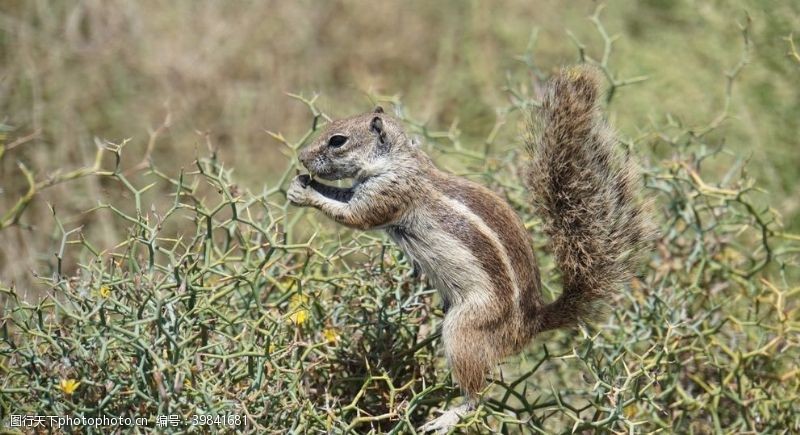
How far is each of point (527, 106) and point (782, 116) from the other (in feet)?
7.26

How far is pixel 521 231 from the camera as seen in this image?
2.92m

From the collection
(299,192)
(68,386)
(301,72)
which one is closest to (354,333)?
(299,192)

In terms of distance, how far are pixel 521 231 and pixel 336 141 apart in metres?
0.73

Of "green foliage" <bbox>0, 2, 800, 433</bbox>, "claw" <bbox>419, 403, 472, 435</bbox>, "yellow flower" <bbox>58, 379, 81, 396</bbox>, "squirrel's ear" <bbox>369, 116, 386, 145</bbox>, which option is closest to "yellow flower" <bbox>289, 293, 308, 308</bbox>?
"green foliage" <bbox>0, 2, 800, 433</bbox>

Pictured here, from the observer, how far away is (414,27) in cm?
671

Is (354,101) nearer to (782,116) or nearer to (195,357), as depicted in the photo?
(782,116)

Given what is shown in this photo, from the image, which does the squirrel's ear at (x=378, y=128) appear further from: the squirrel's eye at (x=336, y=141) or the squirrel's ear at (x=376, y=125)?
the squirrel's eye at (x=336, y=141)

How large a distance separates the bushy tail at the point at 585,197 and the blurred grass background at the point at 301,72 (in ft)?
6.50

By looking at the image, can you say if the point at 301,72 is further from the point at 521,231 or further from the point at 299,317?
the point at 299,317

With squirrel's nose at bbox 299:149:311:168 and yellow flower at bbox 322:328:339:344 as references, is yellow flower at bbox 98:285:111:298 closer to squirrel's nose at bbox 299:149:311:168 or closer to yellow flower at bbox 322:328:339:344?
yellow flower at bbox 322:328:339:344

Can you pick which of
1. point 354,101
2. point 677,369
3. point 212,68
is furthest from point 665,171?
point 212,68

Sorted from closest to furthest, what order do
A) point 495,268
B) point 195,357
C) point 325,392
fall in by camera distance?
point 195,357 → point 325,392 → point 495,268

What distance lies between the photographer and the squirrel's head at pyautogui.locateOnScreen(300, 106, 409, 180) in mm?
3158

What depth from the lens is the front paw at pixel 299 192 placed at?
A: 298cm
